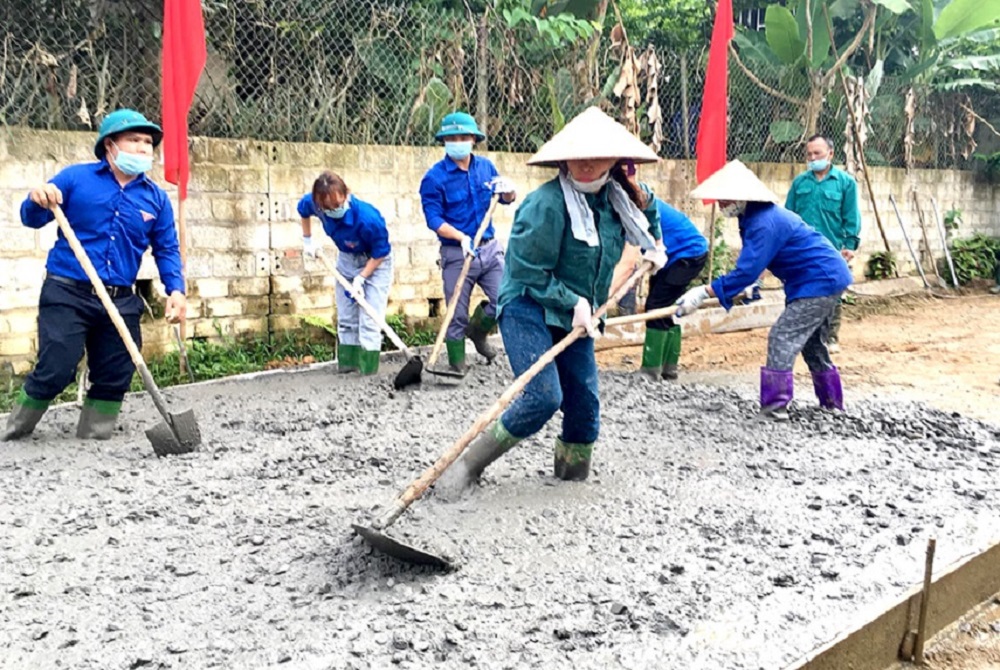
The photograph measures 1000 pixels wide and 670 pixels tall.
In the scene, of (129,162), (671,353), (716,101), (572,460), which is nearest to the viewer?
(572,460)

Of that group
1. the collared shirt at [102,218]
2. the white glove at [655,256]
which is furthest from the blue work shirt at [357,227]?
the white glove at [655,256]

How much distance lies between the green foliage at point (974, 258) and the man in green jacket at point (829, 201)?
24.6 ft

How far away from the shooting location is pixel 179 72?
649 centimetres

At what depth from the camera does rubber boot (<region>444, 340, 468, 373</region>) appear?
7062 mm

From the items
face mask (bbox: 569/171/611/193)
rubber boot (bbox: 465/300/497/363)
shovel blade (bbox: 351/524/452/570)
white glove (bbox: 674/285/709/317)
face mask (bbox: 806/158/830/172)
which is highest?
face mask (bbox: 806/158/830/172)

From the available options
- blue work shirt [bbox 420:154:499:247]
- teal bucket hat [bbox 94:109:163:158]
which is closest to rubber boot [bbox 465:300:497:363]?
blue work shirt [bbox 420:154:499:247]

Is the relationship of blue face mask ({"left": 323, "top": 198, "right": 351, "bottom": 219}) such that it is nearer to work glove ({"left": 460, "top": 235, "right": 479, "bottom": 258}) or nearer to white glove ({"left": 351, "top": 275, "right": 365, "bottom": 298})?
white glove ({"left": 351, "top": 275, "right": 365, "bottom": 298})

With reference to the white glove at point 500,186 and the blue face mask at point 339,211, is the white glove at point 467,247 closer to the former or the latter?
the white glove at point 500,186

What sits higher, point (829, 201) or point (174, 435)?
point (829, 201)

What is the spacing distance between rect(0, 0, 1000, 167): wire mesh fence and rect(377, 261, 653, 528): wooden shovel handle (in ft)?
14.6

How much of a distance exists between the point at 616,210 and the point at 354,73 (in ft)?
15.0

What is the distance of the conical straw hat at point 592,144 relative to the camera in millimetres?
3805

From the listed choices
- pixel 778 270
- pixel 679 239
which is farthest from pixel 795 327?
pixel 679 239

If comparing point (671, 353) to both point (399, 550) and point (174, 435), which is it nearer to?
point (174, 435)
